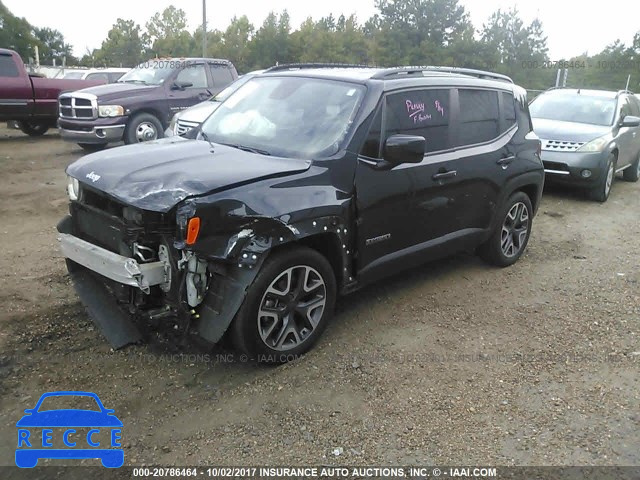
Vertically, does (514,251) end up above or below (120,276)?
below

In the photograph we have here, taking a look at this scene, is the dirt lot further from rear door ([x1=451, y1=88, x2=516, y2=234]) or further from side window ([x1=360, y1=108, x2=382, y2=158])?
side window ([x1=360, y1=108, x2=382, y2=158])

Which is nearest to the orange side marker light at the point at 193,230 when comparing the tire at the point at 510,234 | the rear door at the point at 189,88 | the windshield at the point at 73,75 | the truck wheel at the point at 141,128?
the tire at the point at 510,234

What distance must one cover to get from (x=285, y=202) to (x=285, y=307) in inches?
27.2

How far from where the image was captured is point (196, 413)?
3.24m

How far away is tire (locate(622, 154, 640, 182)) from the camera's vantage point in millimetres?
11070

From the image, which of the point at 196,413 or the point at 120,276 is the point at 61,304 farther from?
the point at 196,413

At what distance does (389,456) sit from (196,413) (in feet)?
3.71

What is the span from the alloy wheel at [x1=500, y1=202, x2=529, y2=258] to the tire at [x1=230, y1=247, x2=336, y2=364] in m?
2.59

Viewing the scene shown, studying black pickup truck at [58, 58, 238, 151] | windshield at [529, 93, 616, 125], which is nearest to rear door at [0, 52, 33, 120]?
black pickup truck at [58, 58, 238, 151]

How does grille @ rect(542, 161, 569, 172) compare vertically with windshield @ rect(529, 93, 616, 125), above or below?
below

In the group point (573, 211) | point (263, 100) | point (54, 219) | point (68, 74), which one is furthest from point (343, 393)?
point (68, 74)

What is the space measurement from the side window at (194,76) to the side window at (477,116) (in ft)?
26.1

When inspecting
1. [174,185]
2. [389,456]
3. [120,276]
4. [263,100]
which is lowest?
[389,456]

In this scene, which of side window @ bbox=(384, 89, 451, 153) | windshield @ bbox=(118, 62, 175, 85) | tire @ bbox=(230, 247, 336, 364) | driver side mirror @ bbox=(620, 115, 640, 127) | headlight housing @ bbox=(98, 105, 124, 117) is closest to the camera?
tire @ bbox=(230, 247, 336, 364)
